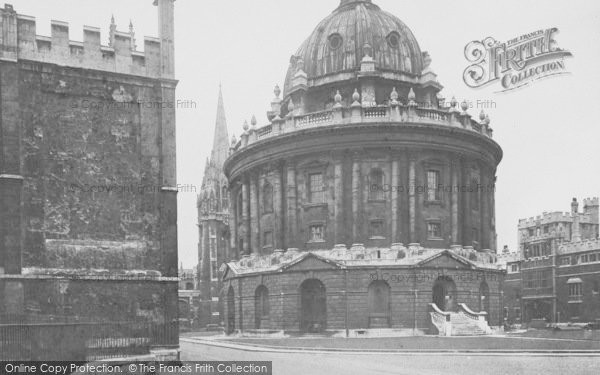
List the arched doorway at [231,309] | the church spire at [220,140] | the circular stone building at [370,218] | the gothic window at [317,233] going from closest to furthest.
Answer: the circular stone building at [370,218] → the gothic window at [317,233] → the arched doorway at [231,309] → the church spire at [220,140]

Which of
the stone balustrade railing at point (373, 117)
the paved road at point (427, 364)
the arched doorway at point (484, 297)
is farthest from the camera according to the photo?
the arched doorway at point (484, 297)

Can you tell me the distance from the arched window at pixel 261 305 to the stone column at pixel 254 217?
287 cm

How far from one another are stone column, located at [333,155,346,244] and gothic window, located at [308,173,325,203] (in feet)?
4.87

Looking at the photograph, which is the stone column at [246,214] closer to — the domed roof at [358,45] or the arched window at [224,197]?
the domed roof at [358,45]

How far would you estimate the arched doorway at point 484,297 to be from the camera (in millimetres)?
47969

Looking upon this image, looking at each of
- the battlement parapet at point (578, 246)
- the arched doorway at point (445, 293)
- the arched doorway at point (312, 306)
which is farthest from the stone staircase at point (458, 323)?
the battlement parapet at point (578, 246)

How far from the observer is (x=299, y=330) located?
4628 centimetres

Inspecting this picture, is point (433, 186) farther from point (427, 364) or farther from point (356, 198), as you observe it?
point (427, 364)

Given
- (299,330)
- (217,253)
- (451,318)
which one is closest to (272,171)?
(299,330)

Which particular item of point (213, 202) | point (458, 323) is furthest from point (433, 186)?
point (213, 202)

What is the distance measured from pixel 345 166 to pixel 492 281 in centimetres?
1296

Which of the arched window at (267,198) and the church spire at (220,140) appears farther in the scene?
the church spire at (220,140)

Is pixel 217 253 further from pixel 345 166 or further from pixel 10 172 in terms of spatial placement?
pixel 10 172

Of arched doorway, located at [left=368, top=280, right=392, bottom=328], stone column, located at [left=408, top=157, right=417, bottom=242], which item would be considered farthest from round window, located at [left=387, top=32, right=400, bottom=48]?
arched doorway, located at [left=368, top=280, right=392, bottom=328]
